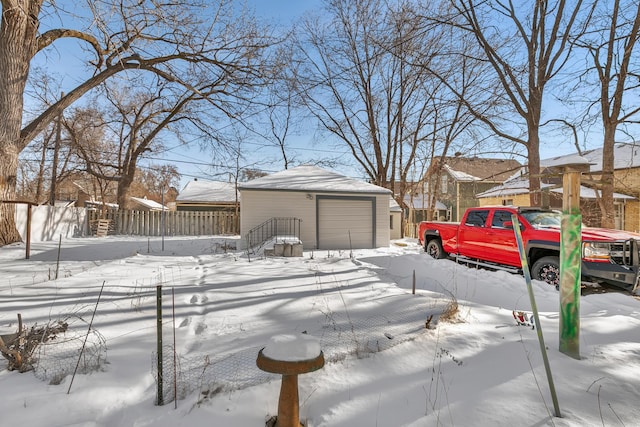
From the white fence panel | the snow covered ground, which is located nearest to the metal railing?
the snow covered ground

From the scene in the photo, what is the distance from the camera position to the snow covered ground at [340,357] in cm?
206

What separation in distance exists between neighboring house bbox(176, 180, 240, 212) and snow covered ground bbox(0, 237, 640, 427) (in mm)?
19810

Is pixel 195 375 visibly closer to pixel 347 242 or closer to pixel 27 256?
pixel 27 256

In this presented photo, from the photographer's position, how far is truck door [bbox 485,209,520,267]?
6988 mm

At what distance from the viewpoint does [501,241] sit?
736 centimetres

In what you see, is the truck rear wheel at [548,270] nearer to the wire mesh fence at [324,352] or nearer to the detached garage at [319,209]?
the wire mesh fence at [324,352]

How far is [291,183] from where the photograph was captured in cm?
1307

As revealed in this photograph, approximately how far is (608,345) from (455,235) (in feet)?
20.1

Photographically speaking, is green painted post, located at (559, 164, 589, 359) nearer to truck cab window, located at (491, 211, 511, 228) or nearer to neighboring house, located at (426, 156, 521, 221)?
truck cab window, located at (491, 211, 511, 228)

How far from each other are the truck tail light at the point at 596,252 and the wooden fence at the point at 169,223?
→ 1884cm

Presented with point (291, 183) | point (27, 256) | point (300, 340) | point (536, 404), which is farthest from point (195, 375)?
point (291, 183)

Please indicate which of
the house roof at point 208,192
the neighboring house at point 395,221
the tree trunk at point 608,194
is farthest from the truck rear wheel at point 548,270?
the house roof at point 208,192

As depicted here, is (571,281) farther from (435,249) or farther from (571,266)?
(435,249)

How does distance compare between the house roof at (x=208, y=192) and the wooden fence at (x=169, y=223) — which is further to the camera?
the house roof at (x=208, y=192)
